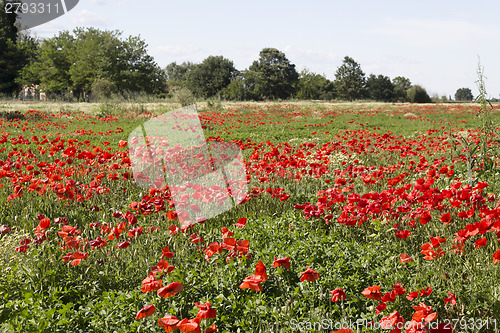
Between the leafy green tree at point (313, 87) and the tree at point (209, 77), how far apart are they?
52.0ft

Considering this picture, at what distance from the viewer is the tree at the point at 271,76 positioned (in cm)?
7512

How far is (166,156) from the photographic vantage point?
→ 6938 mm

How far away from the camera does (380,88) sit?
8675 centimetres

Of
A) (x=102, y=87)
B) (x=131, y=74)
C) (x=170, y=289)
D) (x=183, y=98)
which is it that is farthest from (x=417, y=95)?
(x=170, y=289)

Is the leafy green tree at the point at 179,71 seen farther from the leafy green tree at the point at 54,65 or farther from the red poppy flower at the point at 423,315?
the red poppy flower at the point at 423,315

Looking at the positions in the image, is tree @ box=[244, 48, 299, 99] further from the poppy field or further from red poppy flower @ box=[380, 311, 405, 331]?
red poppy flower @ box=[380, 311, 405, 331]

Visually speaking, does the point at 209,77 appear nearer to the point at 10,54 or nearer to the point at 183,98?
the point at 10,54

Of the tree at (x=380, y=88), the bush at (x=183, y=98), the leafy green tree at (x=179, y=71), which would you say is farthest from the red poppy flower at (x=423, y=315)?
the leafy green tree at (x=179, y=71)

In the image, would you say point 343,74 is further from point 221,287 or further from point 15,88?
point 221,287

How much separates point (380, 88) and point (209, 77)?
128ft

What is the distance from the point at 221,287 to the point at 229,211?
2098mm

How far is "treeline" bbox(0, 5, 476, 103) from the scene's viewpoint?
55244 mm

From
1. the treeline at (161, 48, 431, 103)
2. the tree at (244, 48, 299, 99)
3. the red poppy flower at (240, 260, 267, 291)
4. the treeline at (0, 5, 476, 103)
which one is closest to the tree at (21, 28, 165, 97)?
the treeline at (0, 5, 476, 103)

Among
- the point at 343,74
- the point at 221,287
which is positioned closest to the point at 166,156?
the point at 221,287
